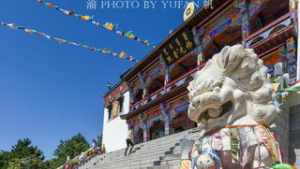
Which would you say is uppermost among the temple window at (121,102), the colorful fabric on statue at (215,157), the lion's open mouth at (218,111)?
the temple window at (121,102)

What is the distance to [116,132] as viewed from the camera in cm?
2188

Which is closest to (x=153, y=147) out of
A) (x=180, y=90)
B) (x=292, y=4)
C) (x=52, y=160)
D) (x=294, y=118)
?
(x=180, y=90)

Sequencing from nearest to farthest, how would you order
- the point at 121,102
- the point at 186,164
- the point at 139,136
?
the point at 186,164 < the point at 139,136 < the point at 121,102

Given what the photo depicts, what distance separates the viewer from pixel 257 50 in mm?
10734

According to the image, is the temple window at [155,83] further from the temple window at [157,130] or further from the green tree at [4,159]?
the green tree at [4,159]

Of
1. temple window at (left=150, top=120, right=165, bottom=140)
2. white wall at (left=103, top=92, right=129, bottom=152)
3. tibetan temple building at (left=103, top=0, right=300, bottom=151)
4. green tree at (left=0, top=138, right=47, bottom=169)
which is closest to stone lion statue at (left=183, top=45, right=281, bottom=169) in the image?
tibetan temple building at (left=103, top=0, right=300, bottom=151)

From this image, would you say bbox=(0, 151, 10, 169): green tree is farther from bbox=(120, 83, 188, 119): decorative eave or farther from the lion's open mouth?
the lion's open mouth

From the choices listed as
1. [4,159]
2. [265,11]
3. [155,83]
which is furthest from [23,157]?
[265,11]

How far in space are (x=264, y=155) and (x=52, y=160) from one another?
40.9 m

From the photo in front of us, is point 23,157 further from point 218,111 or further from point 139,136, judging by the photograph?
point 218,111

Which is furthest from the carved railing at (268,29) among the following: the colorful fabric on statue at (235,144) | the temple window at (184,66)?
the colorful fabric on statue at (235,144)

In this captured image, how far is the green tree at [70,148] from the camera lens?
134 feet

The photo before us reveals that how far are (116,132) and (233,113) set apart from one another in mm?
18357

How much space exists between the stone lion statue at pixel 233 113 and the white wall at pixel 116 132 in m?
16.6
